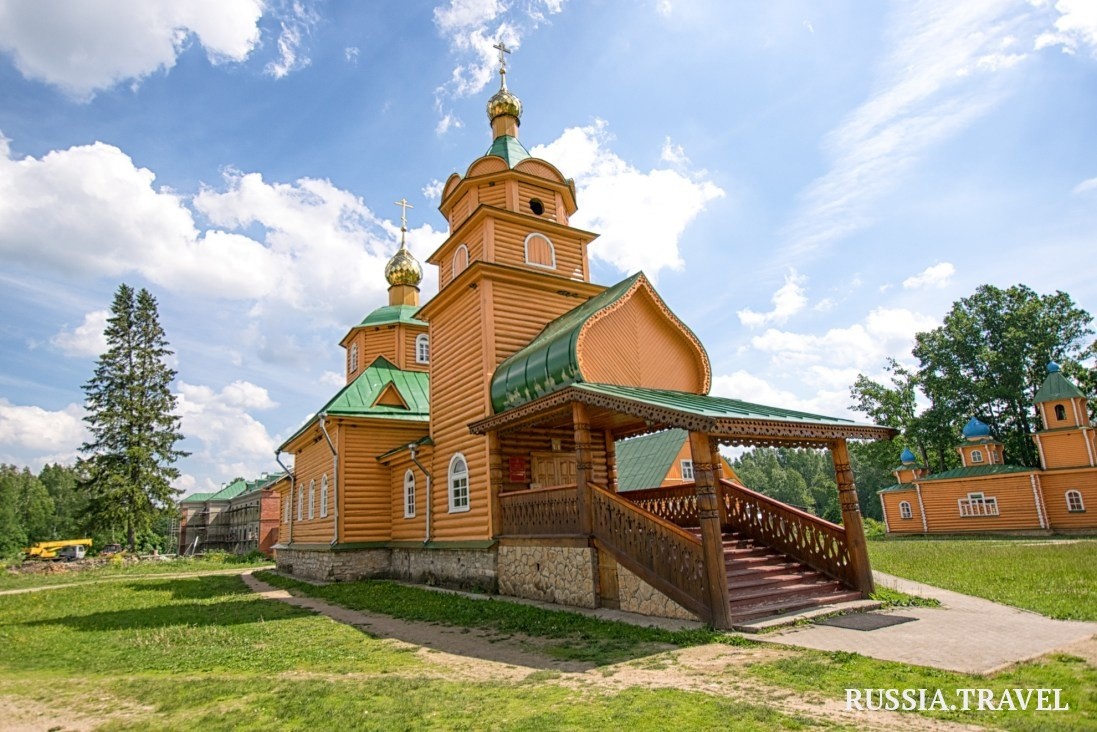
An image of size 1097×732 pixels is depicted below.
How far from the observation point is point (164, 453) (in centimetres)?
3619

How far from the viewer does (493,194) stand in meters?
16.2

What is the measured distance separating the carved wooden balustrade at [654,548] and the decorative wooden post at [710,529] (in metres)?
0.14

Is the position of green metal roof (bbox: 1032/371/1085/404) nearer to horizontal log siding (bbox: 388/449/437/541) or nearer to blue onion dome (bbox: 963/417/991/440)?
blue onion dome (bbox: 963/417/991/440)

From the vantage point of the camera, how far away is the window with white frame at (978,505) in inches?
1226

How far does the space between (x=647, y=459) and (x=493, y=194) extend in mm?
18118

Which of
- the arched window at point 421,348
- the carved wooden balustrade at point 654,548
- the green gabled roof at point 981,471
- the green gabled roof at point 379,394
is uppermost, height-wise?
the arched window at point 421,348

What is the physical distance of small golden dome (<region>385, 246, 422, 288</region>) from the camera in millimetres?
25609

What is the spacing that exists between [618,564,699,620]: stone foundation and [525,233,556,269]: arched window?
8.43 meters

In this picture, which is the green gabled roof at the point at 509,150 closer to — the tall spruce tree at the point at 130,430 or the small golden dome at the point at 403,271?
the small golden dome at the point at 403,271

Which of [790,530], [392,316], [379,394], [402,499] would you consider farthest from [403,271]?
[790,530]

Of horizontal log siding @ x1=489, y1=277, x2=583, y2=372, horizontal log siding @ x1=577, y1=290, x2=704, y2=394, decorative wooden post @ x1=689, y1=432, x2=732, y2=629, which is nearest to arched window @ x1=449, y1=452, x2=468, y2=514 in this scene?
horizontal log siding @ x1=489, y1=277, x2=583, y2=372

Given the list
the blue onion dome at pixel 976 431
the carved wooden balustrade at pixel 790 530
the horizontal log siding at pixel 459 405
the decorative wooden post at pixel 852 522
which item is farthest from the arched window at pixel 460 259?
the blue onion dome at pixel 976 431

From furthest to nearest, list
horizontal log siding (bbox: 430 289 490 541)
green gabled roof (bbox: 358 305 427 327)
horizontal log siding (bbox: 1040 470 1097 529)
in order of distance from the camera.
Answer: horizontal log siding (bbox: 1040 470 1097 529)
green gabled roof (bbox: 358 305 427 327)
horizontal log siding (bbox: 430 289 490 541)

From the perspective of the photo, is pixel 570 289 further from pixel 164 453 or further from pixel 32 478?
pixel 32 478
